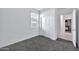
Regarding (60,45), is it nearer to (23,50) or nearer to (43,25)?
(43,25)

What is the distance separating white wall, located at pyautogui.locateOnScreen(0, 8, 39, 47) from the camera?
1727mm

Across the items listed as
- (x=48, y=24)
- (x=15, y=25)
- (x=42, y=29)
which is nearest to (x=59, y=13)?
(x=48, y=24)

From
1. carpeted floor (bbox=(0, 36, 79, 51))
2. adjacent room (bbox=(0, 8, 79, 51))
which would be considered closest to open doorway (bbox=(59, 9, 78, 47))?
adjacent room (bbox=(0, 8, 79, 51))

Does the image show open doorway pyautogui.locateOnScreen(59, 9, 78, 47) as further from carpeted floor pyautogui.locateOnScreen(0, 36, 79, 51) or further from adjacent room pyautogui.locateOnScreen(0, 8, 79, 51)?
carpeted floor pyautogui.locateOnScreen(0, 36, 79, 51)

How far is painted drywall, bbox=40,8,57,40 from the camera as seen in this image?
185 cm

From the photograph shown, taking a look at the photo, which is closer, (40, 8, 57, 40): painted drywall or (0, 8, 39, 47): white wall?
(0, 8, 39, 47): white wall

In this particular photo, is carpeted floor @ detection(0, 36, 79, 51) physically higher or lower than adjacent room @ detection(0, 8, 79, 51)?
lower

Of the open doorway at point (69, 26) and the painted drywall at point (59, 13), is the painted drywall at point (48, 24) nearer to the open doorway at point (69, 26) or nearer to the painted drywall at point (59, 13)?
the painted drywall at point (59, 13)

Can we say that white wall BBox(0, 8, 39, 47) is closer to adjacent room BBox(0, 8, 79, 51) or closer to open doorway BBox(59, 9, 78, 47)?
adjacent room BBox(0, 8, 79, 51)

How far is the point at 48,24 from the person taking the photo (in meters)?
1.87

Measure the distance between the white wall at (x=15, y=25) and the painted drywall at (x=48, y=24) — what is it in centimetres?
17

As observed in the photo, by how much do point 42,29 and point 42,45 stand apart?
354 millimetres

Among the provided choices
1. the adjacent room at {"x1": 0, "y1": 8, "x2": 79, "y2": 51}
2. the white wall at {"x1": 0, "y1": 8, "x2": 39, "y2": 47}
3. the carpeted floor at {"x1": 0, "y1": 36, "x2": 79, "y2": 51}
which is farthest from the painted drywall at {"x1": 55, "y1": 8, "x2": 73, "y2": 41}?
the white wall at {"x1": 0, "y1": 8, "x2": 39, "y2": 47}
